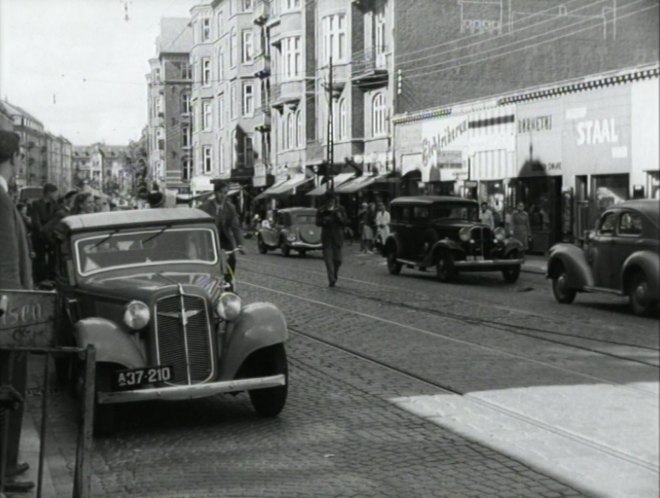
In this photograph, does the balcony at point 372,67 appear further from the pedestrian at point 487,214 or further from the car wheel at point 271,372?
the car wheel at point 271,372

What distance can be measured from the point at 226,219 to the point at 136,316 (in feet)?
2.20

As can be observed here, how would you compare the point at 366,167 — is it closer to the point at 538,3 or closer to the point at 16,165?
the point at 538,3

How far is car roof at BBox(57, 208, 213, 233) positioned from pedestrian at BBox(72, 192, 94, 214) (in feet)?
0.13

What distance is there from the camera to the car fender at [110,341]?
A: 4.56 meters

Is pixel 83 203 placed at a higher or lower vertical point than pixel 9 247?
higher

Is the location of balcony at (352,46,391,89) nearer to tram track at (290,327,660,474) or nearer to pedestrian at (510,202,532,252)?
pedestrian at (510,202,532,252)

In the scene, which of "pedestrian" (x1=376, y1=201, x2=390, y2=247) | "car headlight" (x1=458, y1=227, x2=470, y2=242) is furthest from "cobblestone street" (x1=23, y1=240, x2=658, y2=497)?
"car headlight" (x1=458, y1=227, x2=470, y2=242)

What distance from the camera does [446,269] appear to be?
11.3 m

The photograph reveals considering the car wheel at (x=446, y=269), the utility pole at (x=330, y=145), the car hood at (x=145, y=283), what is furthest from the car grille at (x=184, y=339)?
the car wheel at (x=446, y=269)

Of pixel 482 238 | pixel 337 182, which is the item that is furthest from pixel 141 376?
pixel 482 238

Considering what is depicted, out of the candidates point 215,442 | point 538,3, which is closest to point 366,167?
point 538,3

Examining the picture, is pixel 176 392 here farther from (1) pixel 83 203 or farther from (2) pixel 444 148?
(2) pixel 444 148

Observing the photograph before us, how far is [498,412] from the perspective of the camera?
15.5 ft

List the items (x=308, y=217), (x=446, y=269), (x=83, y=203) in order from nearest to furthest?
(x=308, y=217) → (x=83, y=203) → (x=446, y=269)
